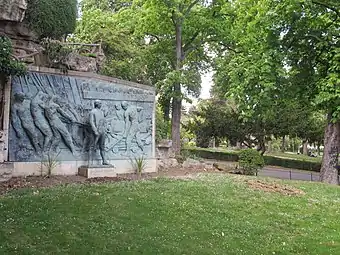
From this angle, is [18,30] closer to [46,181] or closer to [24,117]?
[24,117]

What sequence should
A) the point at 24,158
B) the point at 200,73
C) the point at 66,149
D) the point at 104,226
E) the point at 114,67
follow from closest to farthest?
the point at 104,226 < the point at 24,158 < the point at 66,149 < the point at 114,67 < the point at 200,73

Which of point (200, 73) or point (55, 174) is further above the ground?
point (200, 73)

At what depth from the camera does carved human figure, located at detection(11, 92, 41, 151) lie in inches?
515

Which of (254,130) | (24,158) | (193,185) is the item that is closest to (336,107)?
(193,185)

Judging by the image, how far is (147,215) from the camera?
9148mm

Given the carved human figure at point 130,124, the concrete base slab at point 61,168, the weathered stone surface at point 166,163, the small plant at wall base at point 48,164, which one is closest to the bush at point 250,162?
the weathered stone surface at point 166,163

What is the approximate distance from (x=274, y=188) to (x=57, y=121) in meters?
8.00

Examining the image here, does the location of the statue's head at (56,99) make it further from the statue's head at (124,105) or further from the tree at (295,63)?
the tree at (295,63)

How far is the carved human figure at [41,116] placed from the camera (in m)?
13.4

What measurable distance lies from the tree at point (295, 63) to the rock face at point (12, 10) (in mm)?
8661

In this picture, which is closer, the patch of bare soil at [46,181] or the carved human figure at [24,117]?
the patch of bare soil at [46,181]

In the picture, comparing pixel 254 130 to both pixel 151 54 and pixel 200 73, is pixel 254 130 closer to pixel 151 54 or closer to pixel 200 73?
pixel 200 73

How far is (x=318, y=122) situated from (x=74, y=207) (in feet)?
107

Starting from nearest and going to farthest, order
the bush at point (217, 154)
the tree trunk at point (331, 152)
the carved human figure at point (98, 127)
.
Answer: the carved human figure at point (98, 127) → the tree trunk at point (331, 152) → the bush at point (217, 154)
